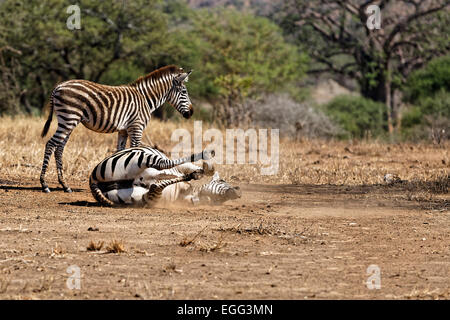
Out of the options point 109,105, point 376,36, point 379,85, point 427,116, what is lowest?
point 109,105

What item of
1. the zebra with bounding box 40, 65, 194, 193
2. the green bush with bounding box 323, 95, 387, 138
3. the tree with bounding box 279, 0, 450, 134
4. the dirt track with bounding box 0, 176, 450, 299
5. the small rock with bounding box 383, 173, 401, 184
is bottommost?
the dirt track with bounding box 0, 176, 450, 299

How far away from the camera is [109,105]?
9.64 m

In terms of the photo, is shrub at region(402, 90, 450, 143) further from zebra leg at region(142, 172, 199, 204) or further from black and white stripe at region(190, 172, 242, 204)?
zebra leg at region(142, 172, 199, 204)

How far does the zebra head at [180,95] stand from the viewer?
10.6m

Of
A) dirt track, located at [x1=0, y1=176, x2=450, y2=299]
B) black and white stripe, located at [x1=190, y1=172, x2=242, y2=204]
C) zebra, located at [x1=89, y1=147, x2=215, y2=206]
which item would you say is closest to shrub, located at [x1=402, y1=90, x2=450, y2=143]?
dirt track, located at [x1=0, y1=176, x2=450, y2=299]

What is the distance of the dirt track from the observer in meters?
4.88

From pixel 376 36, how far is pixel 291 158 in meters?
22.9

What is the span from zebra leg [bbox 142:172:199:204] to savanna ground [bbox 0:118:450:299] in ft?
0.51

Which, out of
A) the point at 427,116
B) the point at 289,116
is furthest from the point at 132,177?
the point at 427,116

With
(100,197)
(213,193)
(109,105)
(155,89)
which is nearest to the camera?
(100,197)

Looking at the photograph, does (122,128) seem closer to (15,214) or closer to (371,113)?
(15,214)

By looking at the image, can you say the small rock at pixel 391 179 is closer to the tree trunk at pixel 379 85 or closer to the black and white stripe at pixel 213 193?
the black and white stripe at pixel 213 193

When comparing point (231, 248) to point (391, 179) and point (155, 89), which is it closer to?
point (155, 89)

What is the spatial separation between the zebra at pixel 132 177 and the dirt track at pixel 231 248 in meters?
0.21
